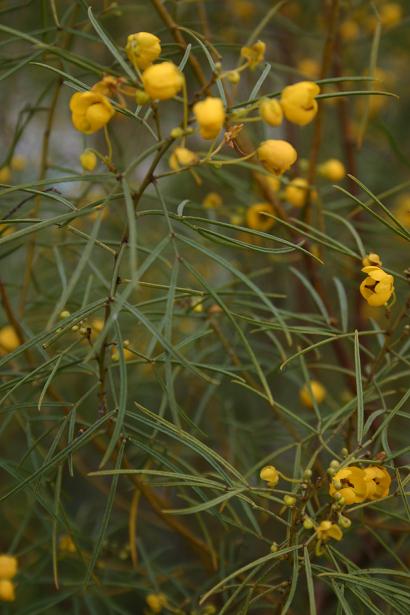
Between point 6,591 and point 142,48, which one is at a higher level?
point 142,48

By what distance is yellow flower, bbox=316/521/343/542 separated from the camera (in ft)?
1.76

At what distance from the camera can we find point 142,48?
1.66 feet

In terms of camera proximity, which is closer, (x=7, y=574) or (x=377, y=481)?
(x=377, y=481)

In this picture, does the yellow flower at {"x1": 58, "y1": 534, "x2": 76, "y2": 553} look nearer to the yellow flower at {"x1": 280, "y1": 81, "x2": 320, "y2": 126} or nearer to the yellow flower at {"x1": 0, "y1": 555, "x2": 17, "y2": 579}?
the yellow flower at {"x1": 0, "y1": 555, "x2": 17, "y2": 579}

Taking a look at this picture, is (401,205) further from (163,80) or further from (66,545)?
(163,80)

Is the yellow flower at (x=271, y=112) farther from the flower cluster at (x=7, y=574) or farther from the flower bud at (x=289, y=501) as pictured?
the flower cluster at (x=7, y=574)

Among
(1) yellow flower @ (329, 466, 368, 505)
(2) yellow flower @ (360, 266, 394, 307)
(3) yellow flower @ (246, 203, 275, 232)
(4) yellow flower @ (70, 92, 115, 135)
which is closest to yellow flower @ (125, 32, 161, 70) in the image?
(4) yellow flower @ (70, 92, 115, 135)

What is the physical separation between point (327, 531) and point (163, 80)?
35 centimetres

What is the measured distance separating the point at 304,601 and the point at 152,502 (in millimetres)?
436

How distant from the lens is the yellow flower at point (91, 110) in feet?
1.65

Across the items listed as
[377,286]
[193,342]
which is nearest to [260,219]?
[193,342]

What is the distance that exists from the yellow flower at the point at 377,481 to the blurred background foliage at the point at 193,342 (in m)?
0.01

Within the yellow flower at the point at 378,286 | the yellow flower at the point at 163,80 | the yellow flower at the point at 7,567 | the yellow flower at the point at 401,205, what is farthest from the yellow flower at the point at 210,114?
A: the yellow flower at the point at 401,205

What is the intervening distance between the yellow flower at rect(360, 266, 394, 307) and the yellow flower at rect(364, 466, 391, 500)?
0.13 metres
